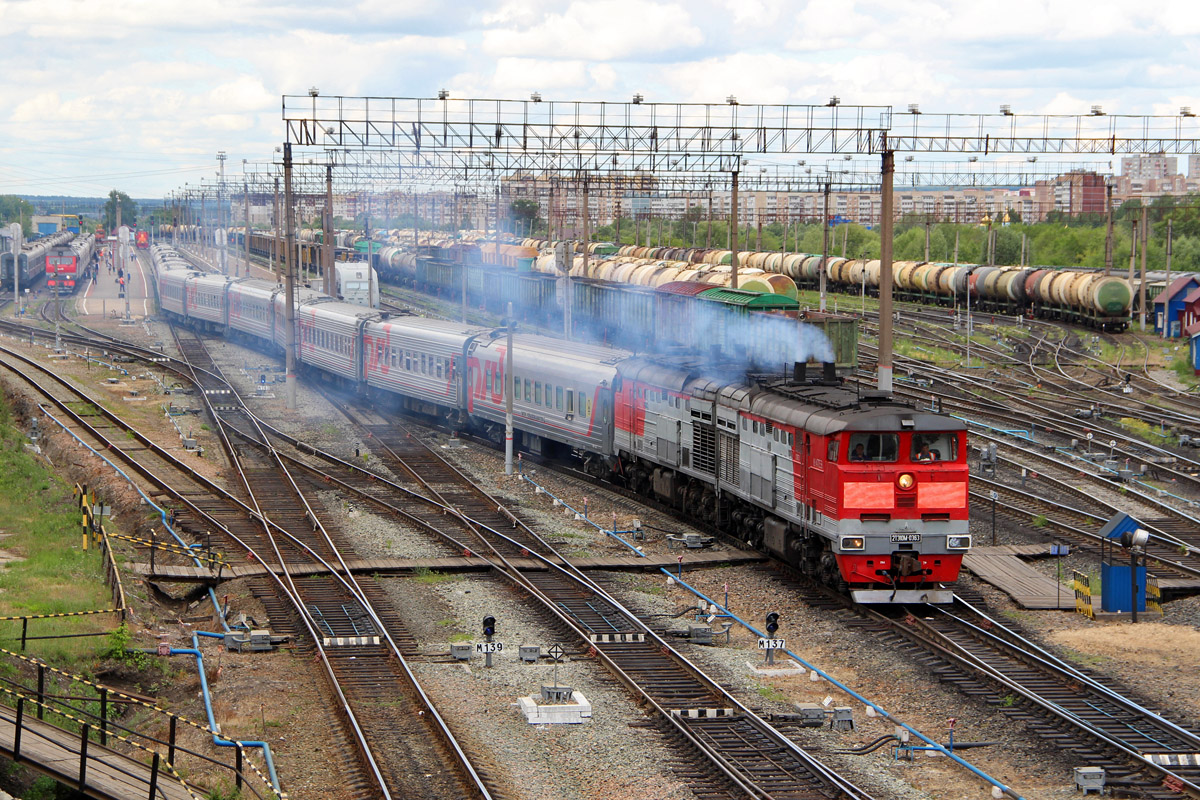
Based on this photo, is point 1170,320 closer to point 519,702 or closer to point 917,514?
point 917,514

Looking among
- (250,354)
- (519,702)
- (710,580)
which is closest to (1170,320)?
(250,354)

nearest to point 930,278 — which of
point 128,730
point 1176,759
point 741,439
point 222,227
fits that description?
point 222,227

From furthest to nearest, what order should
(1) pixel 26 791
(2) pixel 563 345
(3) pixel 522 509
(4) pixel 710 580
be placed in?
(2) pixel 563 345 < (3) pixel 522 509 < (4) pixel 710 580 < (1) pixel 26 791

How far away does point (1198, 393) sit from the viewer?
46219 mm

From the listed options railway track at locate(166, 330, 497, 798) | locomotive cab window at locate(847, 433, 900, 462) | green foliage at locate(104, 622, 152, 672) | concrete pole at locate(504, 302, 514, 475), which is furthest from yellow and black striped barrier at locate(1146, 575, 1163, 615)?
concrete pole at locate(504, 302, 514, 475)

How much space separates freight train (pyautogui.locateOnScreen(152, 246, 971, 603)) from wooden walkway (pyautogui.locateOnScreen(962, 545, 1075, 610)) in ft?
4.80

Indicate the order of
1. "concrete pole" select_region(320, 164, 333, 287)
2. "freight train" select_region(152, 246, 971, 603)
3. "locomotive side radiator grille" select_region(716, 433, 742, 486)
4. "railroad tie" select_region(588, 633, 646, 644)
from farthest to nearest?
"concrete pole" select_region(320, 164, 333, 287), "locomotive side radiator grille" select_region(716, 433, 742, 486), "freight train" select_region(152, 246, 971, 603), "railroad tie" select_region(588, 633, 646, 644)

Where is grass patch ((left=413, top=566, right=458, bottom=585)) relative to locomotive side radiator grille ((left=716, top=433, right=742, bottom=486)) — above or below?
below

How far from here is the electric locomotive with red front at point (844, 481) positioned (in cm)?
2009

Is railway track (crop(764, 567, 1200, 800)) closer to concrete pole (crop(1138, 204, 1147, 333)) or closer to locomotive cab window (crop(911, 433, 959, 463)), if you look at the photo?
locomotive cab window (crop(911, 433, 959, 463))

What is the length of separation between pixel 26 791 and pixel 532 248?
68497 millimetres

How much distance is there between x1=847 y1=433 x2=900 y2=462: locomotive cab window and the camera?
20.0 metres

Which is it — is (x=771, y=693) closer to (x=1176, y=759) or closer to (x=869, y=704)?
Result: (x=869, y=704)

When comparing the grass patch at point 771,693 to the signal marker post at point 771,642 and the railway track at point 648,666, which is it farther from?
the signal marker post at point 771,642
